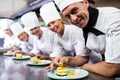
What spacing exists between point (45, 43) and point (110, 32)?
177 centimetres

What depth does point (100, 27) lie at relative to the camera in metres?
1.43

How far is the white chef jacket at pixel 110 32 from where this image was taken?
4.13ft

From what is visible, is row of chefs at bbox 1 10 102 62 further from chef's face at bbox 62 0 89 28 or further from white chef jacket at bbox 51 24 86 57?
chef's face at bbox 62 0 89 28

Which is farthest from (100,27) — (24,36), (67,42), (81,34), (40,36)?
(24,36)

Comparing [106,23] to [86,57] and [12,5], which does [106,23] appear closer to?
[86,57]

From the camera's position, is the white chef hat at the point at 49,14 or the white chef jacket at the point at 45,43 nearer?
the white chef hat at the point at 49,14

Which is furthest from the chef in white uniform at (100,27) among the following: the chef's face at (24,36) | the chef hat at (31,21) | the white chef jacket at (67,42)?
the chef's face at (24,36)

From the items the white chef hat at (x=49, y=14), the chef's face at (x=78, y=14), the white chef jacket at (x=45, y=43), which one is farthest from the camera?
the white chef jacket at (x=45, y=43)

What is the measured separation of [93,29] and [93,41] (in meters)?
0.13

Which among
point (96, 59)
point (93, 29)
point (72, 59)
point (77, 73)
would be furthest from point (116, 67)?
point (96, 59)

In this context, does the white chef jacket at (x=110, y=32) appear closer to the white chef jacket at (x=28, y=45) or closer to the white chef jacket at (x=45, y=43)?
the white chef jacket at (x=45, y=43)

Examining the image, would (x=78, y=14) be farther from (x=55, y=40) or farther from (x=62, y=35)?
(x=55, y=40)

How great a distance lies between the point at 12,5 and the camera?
19.3ft

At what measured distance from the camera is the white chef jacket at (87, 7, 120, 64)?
4.13 ft
